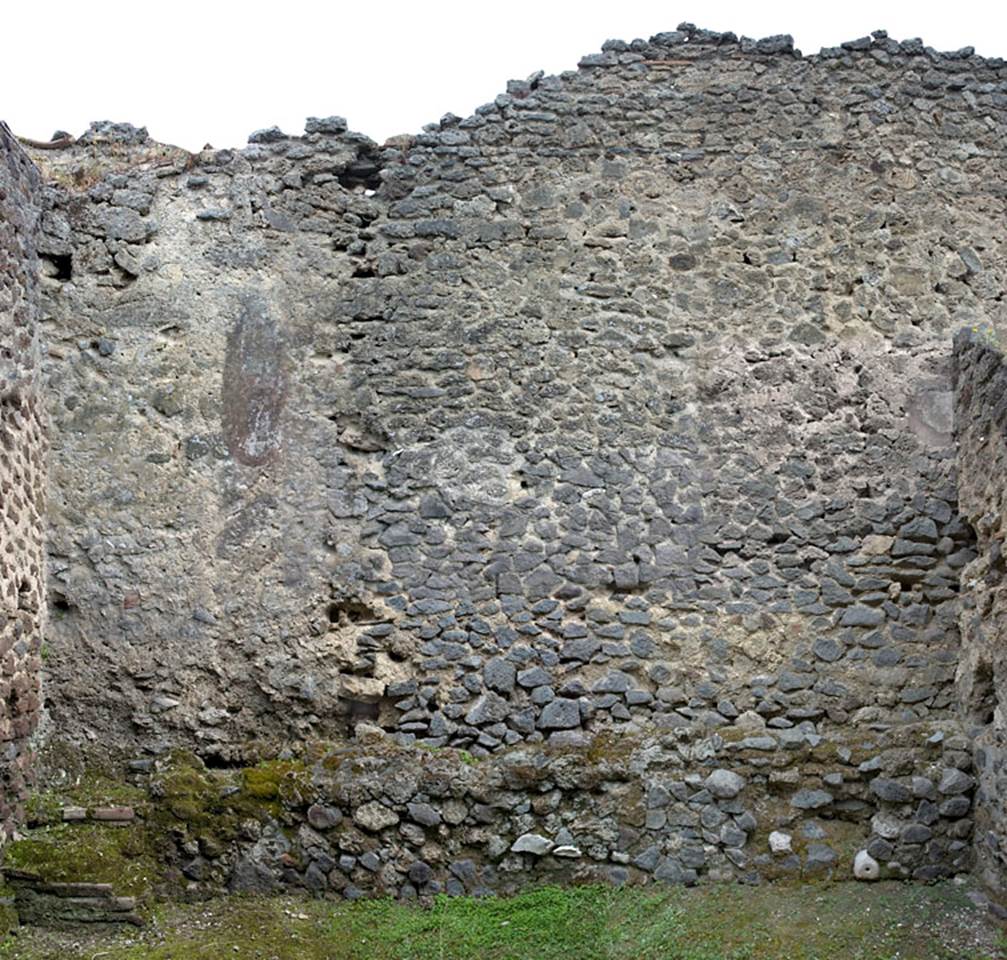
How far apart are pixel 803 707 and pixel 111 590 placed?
413 centimetres

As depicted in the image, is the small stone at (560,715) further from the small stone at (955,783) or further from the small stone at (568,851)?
the small stone at (955,783)

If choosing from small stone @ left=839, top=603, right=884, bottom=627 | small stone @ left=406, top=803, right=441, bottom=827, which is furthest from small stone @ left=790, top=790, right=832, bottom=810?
small stone @ left=406, top=803, right=441, bottom=827

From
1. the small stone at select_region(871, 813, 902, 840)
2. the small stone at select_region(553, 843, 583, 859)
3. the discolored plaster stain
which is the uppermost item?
the discolored plaster stain

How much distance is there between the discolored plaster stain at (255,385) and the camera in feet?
26.2

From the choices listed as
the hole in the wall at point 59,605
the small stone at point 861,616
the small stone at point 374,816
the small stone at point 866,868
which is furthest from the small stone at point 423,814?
the small stone at point 861,616

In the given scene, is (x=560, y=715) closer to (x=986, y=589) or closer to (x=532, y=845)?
(x=532, y=845)

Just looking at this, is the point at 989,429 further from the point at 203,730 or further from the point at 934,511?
the point at 203,730

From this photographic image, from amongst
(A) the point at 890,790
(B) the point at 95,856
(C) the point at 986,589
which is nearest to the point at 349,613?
(B) the point at 95,856

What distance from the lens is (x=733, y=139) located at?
843 cm

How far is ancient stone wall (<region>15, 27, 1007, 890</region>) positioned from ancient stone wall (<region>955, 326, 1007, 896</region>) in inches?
6.9

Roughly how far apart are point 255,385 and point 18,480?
1.52m

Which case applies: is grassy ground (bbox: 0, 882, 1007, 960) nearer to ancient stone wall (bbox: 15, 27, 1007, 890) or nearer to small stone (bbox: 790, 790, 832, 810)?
ancient stone wall (bbox: 15, 27, 1007, 890)

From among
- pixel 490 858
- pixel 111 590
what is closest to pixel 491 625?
pixel 490 858

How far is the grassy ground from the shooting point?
6.07 m
